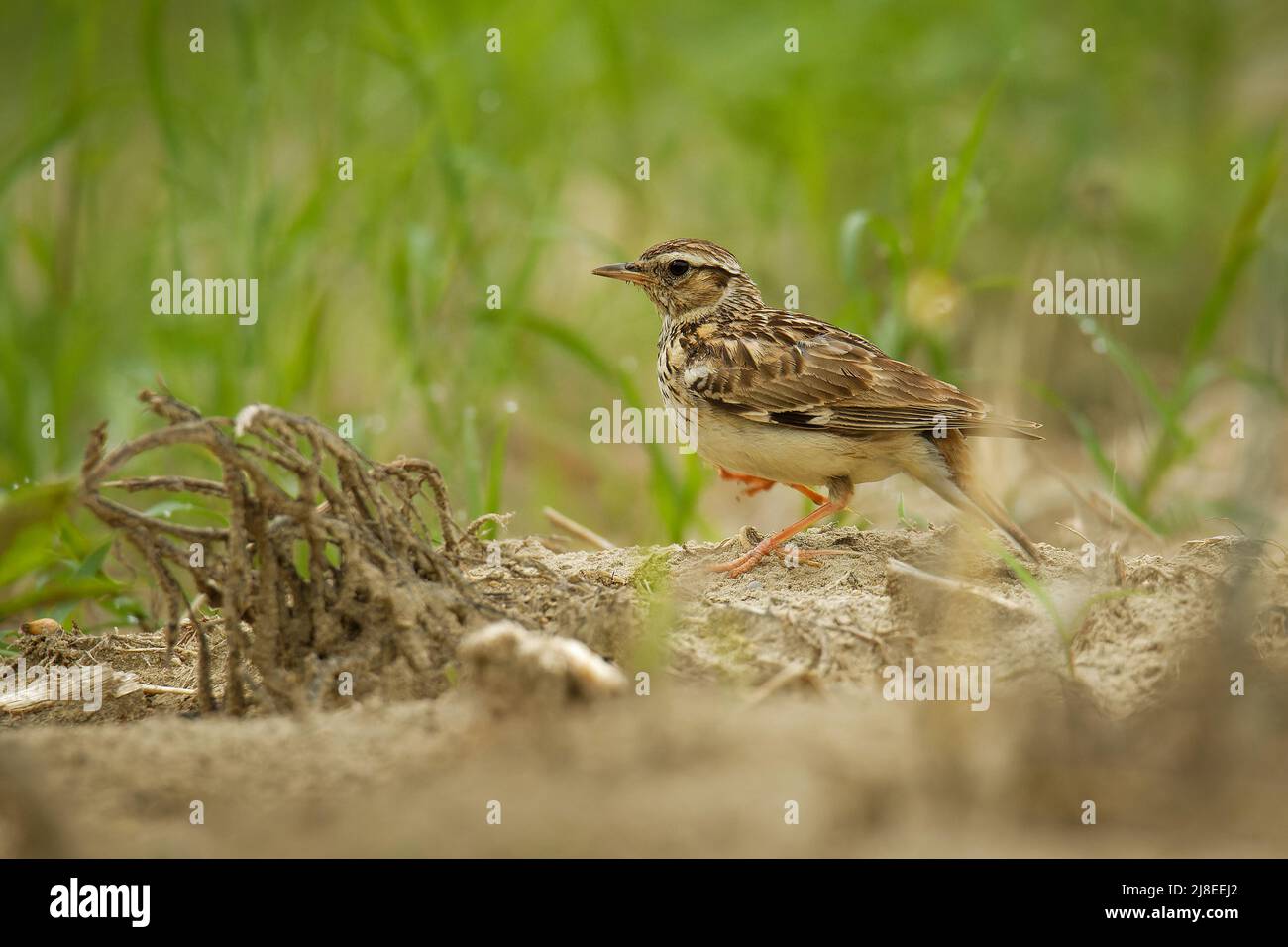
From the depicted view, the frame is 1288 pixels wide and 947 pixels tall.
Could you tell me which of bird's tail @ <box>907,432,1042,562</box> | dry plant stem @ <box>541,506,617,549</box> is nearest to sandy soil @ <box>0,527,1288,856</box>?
bird's tail @ <box>907,432,1042,562</box>

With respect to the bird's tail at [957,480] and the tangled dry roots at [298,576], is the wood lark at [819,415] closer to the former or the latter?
the bird's tail at [957,480]

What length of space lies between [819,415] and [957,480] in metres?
0.56

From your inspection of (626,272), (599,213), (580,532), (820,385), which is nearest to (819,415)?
(820,385)

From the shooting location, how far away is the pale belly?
201 inches

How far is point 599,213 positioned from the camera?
11.7 m

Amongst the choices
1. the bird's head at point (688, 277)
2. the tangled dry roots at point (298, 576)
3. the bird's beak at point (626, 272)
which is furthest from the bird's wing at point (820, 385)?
the tangled dry roots at point (298, 576)

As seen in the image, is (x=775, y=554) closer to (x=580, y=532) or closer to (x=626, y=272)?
(x=580, y=532)

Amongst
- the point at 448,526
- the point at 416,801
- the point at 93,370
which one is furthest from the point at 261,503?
the point at 93,370

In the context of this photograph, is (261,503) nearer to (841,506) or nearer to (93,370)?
(841,506)

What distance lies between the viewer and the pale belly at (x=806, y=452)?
16.8 feet

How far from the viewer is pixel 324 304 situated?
21.8ft

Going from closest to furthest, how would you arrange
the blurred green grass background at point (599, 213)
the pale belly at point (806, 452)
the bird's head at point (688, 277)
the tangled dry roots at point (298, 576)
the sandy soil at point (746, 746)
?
the sandy soil at point (746, 746) < the tangled dry roots at point (298, 576) < the pale belly at point (806, 452) < the bird's head at point (688, 277) < the blurred green grass background at point (599, 213)

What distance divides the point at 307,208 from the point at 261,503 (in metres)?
3.28

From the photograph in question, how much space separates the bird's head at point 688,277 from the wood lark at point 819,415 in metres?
0.29
